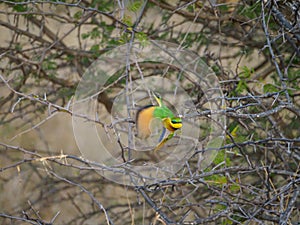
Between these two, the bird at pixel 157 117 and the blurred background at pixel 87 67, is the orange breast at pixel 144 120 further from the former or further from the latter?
the blurred background at pixel 87 67

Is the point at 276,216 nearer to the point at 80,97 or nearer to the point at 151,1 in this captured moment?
the point at 80,97

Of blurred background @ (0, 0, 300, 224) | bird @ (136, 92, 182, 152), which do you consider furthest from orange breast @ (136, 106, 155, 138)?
blurred background @ (0, 0, 300, 224)

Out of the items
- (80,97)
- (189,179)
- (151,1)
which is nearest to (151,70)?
(151,1)

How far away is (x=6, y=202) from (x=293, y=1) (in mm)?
2229

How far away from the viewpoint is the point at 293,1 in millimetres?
2443

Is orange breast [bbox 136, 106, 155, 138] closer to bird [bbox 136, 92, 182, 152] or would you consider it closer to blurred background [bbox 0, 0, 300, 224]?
bird [bbox 136, 92, 182, 152]

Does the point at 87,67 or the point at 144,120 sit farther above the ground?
the point at 144,120

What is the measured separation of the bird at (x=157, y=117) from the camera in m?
2.06

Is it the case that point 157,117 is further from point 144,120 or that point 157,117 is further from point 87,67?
point 87,67

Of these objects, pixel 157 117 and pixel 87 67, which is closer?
pixel 157 117

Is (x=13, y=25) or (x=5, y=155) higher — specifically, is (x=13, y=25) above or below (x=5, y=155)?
above

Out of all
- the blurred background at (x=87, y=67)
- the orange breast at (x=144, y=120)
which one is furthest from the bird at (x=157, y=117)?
the blurred background at (x=87, y=67)

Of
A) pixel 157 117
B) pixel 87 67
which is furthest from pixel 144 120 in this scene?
pixel 87 67

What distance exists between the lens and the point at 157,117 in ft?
6.75
